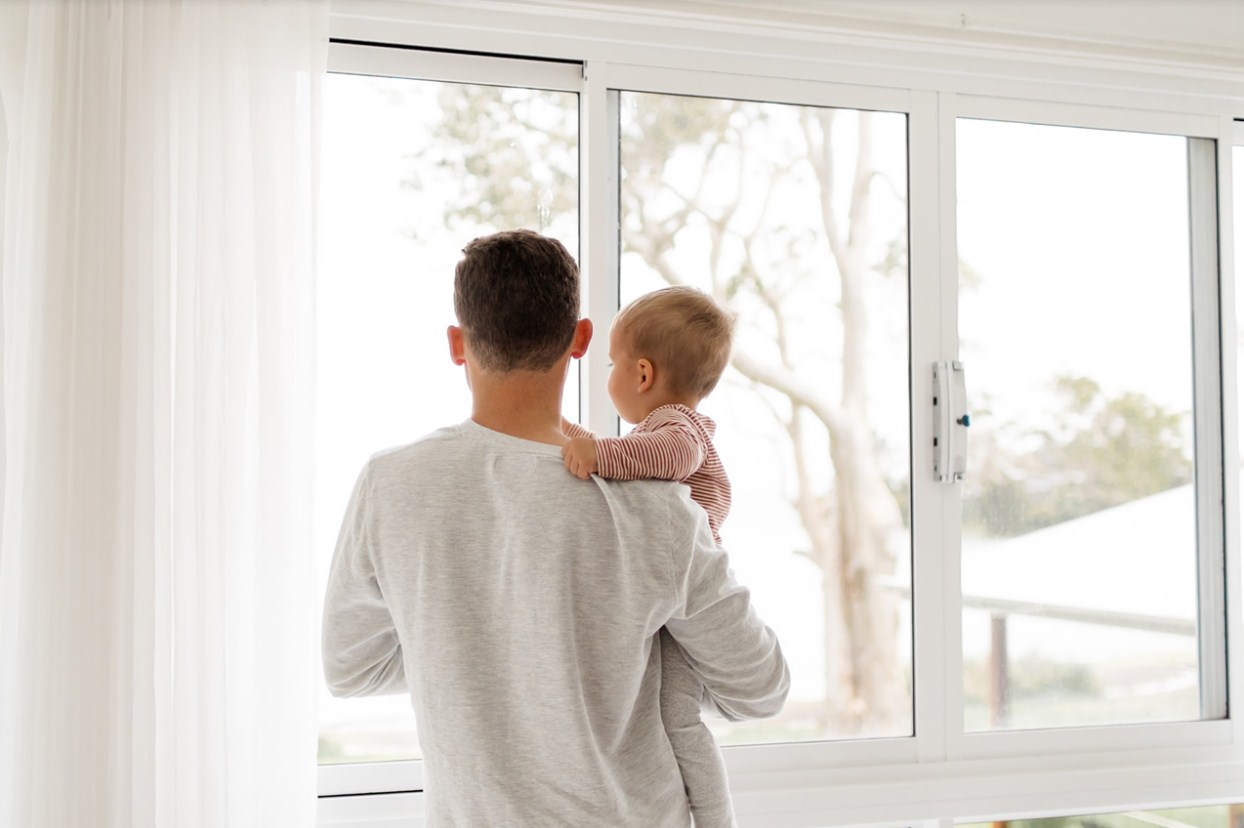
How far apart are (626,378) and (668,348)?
0.07 m

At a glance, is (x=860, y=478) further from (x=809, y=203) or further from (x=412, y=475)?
(x=412, y=475)

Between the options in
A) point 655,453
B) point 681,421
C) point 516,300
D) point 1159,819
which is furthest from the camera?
point 1159,819

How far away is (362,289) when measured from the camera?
198 centimetres

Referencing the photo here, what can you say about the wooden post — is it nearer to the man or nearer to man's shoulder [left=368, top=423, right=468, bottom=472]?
the man

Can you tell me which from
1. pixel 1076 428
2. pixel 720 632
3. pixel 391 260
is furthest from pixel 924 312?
pixel 720 632

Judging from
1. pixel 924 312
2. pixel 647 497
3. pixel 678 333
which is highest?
pixel 924 312

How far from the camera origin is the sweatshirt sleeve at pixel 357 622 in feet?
3.85

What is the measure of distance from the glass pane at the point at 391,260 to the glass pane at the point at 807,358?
315 millimetres

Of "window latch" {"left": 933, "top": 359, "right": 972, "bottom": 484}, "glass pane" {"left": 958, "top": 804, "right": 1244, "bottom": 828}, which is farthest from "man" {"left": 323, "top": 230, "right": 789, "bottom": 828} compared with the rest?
"glass pane" {"left": 958, "top": 804, "right": 1244, "bottom": 828}

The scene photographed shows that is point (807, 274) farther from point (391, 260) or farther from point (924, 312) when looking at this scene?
point (391, 260)

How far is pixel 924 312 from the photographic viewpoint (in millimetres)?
2215

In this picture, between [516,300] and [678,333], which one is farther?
[678,333]

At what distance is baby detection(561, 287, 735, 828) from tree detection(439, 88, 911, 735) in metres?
0.68

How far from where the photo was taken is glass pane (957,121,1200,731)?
2.29 m
